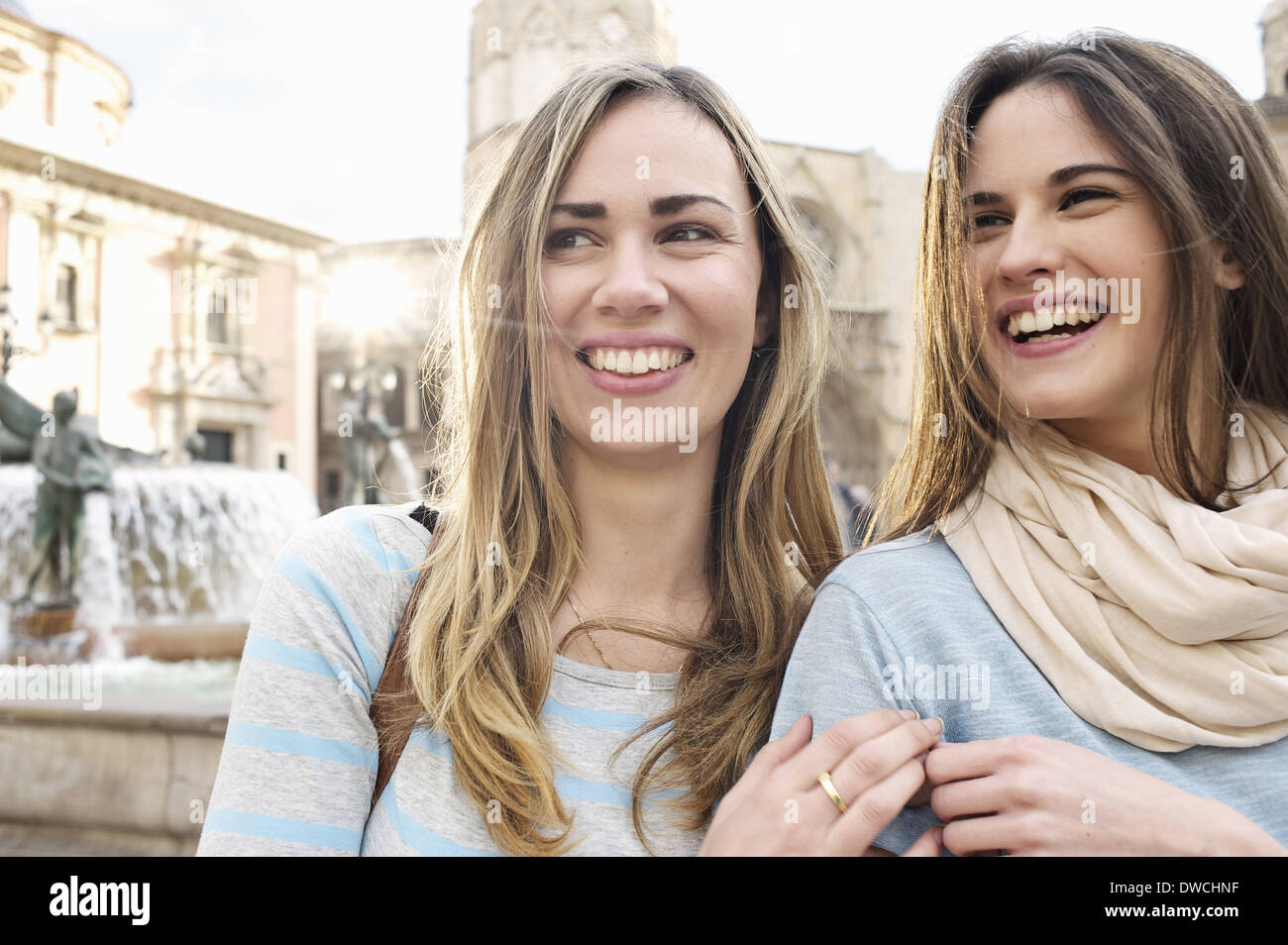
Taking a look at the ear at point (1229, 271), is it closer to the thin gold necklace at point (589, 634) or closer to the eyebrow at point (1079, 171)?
the eyebrow at point (1079, 171)

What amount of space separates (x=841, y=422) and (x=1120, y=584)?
23.3 m

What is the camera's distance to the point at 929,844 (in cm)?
109

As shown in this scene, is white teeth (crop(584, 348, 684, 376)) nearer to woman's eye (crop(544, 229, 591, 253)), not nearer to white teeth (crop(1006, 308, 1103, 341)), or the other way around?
woman's eye (crop(544, 229, 591, 253))

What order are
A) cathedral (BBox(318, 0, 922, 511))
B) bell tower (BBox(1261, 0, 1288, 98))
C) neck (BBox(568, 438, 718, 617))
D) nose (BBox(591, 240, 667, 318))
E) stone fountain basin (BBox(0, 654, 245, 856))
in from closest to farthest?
nose (BBox(591, 240, 667, 318))
neck (BBox(568, 438, 718, 617))
stone fountain basin (BBox(0, 654, 245, 856))
bell tower (BBox(1261, 0, 1288, 98))
cathedral (BBox(318, 0, 922, 511))

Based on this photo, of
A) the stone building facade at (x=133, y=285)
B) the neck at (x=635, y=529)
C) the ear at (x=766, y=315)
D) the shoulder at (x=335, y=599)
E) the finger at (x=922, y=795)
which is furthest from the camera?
the stone building facade at (x=133, y=285)

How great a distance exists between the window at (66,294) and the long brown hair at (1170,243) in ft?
69.4

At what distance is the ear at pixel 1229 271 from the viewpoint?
56.8 inches

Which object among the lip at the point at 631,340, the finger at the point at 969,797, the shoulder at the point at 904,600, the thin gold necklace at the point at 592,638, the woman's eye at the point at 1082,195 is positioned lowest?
the finger at the point at 969,797

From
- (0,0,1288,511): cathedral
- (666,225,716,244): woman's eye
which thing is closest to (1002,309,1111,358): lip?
(666,225,716,244): woman's eye

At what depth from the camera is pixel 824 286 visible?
1.79 metres

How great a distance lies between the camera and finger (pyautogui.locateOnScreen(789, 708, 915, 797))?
108 cm

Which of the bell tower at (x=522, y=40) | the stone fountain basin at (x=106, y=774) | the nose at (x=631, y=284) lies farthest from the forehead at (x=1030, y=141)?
the bell tower at (x=522, y=40)

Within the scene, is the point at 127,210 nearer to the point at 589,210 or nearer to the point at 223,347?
the point at 223,347
